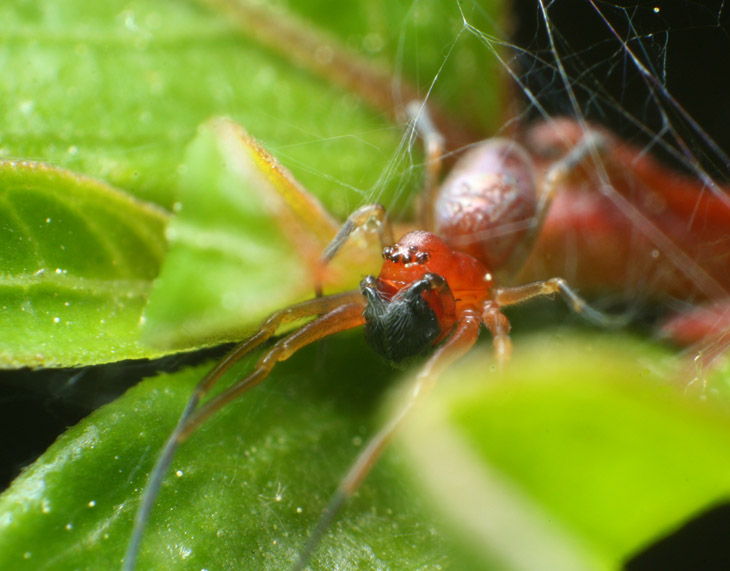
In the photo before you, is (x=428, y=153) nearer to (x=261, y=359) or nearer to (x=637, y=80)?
(x=637, y=80)

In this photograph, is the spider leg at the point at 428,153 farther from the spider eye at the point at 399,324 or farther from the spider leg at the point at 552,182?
the spider eye at the point at 399,324

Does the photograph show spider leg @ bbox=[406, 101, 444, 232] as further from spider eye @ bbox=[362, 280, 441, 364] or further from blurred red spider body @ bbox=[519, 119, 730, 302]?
spider eye @ bbox=[362, 280, 441, 364]

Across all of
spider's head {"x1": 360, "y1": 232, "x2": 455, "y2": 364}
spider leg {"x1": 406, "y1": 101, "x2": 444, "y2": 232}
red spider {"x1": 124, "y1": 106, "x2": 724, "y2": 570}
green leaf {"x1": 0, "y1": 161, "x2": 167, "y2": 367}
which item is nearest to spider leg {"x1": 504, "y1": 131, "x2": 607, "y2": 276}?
red spider {"x1": 124, "y1": 106, "x2": 724, "y2": 570}

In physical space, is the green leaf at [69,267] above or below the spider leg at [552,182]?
above

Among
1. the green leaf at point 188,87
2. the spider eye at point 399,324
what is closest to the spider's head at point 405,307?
the spider eye at point 399,324

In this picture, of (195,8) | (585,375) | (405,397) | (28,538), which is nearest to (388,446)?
(405,397)

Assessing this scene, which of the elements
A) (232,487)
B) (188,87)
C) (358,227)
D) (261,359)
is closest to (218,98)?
(188,87)
